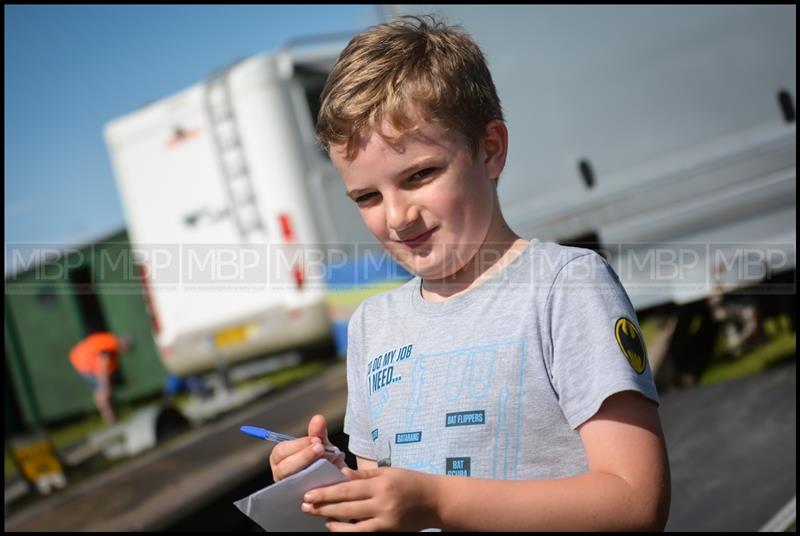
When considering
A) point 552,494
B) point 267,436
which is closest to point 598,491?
point 552,494

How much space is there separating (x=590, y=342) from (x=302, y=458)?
0.36m

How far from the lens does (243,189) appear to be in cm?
736

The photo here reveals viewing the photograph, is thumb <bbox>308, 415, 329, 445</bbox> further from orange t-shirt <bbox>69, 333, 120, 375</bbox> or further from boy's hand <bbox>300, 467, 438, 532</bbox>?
orange t-shirt <bbox>69, 333, 120, 375</bbox>

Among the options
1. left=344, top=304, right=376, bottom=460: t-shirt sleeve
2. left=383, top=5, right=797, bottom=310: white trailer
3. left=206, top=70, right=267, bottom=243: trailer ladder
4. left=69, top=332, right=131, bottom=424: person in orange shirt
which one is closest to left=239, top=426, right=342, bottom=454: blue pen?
left=344, top=304, right=376, bottom=460: t-shirt sleeve

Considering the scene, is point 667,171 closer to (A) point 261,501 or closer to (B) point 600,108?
(B) point 600,108

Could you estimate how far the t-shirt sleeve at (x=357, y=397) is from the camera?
129 cm

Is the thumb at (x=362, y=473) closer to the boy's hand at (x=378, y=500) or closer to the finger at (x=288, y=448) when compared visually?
the boy's hand at (x=378, y=500)

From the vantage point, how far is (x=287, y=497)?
0.94 metres

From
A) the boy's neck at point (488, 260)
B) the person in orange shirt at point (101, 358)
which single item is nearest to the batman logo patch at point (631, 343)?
the boy's neck at point (488, 260)

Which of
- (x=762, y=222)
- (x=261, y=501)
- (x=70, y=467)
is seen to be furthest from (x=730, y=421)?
(x=70, y=467)

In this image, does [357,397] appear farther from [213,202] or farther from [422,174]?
[213,202]

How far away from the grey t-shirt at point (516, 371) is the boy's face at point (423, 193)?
3.3 inches

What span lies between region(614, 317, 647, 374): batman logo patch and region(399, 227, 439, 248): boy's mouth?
0.25 meters

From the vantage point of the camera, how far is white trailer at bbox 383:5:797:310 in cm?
412
